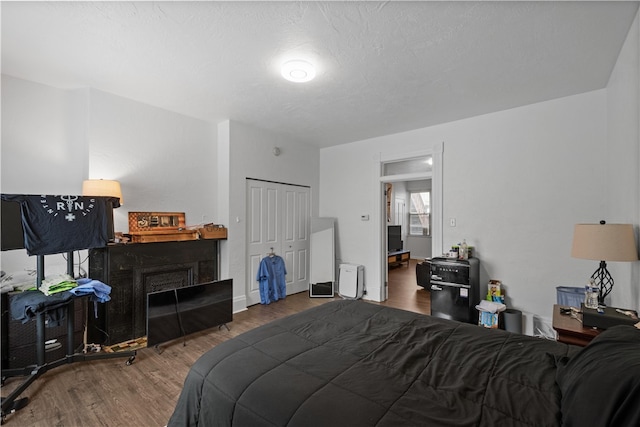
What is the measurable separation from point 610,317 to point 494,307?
1.46 m

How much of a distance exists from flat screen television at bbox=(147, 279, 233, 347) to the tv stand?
193 inches

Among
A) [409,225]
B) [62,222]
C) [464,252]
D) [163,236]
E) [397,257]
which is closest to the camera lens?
[62,222]

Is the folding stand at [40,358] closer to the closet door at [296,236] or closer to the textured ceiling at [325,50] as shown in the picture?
the textured ceiling at [325,50]

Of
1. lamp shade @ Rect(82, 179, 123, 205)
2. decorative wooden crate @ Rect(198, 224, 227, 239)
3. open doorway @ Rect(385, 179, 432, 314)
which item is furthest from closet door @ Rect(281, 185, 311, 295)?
open doorway @ Rect(385, 179, 432, 314)

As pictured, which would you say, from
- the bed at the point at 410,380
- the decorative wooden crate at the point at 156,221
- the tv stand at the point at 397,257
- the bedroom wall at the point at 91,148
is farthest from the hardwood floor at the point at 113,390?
the tv stand at the point at 397,257

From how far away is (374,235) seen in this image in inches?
190

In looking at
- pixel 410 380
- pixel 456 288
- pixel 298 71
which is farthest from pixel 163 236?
pixel 456 288

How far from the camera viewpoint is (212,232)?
3855 mm

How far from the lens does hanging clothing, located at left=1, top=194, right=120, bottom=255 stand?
2.27 metres

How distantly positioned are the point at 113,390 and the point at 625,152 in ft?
14.7

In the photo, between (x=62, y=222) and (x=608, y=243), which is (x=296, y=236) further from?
(x=608, y=243)

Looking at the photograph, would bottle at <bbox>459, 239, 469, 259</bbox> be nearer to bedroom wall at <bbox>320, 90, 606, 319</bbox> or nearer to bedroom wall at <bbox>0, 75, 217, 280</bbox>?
bedroom wall at <bbox>320, 90, 606, 319</bbox>

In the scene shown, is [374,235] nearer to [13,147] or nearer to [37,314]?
[37,314]

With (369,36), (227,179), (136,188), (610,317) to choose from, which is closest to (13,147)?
(136,188)
